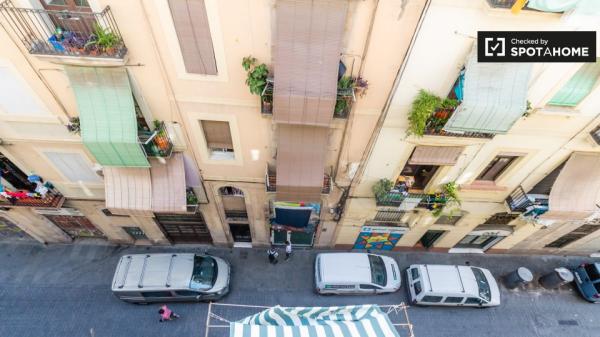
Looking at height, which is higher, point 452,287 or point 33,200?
point 33,200

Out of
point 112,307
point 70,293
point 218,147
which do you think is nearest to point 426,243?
point 218,147

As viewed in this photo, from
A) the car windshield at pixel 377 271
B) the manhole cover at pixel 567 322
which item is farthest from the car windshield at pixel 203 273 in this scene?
the manhole cover at pixel 567 322

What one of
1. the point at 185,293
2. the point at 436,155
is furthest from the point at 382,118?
the point at 185,293

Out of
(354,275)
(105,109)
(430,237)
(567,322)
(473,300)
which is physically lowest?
(567,322)

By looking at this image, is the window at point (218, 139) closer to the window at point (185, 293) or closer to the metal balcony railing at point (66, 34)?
the metal balcony railing at point (66, 34)

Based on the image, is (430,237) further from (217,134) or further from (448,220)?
(217,134)

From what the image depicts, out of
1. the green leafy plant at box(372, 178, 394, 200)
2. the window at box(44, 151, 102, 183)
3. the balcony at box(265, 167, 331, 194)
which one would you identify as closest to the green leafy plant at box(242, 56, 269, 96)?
the balcony at box(265, 167, 331, 194)

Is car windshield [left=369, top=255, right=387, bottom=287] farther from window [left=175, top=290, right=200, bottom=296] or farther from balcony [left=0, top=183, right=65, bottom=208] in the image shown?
balcony [left=0, top=183, right=65, bottom=208]

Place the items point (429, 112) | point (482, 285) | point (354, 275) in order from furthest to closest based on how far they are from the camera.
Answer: point (482, 285), point (354, 275), point (429, 112)
